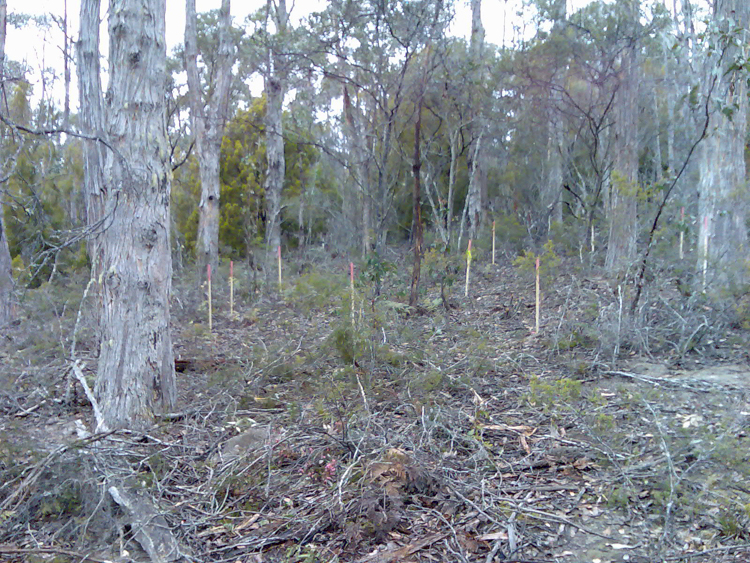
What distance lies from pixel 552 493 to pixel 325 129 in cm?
2378

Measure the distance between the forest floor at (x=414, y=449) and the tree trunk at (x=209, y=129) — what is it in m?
7.43

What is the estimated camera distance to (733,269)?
7953 millimetres

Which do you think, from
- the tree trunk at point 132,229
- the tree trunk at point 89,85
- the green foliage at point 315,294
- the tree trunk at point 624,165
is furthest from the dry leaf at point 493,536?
the tree trunk at point 624,165

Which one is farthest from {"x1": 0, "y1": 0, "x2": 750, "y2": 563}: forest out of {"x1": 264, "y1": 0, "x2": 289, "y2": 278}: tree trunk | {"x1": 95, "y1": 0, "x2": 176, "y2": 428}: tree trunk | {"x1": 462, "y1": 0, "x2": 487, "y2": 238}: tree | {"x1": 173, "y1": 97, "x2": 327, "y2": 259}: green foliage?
{"x1": 173, "y1": 97, "x2": 327, "y2": 259}: green foliage

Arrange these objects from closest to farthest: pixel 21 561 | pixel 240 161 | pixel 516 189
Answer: pixel 21 561 < pixel 240 161 < pixel 516 189

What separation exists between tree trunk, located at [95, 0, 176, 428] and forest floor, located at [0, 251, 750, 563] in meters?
0.48

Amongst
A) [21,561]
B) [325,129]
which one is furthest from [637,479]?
[325,129]

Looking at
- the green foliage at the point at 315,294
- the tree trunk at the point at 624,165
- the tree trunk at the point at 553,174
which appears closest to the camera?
the green foliage at the point at 315,294

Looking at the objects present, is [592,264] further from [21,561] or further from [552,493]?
[21,561]

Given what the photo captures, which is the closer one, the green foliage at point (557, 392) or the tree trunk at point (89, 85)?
the green foliage at point (557, 392)

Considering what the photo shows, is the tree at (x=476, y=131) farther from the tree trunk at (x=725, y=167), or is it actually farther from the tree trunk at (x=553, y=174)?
the tree trunk at (x=725, y=167)

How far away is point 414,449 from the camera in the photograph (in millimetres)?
5168

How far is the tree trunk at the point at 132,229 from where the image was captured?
6.19 metres

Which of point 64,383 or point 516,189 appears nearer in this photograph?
point 64,383
